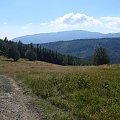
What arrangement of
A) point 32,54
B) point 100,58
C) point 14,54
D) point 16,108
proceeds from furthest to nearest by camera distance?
1. point 32,54
2. point 14,54
3. point 100,58
4. point 16,108

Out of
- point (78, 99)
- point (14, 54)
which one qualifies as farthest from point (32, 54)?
point (78, 99)

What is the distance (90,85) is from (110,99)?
4646 millimetres

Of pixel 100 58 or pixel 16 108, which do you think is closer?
pixel 16 108

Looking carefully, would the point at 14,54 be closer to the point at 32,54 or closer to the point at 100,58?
the point at 32,54

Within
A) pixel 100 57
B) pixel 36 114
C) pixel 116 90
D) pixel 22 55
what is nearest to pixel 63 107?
pixel 36 114

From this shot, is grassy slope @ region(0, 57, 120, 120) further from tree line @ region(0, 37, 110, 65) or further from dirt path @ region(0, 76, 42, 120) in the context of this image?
tree line @ region(0, 37, 110, 65)

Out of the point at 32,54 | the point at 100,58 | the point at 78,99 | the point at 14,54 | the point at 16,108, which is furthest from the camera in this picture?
the point at 32,54

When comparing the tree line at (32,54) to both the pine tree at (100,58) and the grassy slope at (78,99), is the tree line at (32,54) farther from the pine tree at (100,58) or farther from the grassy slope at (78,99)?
the grassy slope at (78,99)

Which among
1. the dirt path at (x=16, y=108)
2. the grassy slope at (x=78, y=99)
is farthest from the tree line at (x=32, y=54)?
the dirt path at (x=16, y=108)

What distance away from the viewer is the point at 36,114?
15242mm

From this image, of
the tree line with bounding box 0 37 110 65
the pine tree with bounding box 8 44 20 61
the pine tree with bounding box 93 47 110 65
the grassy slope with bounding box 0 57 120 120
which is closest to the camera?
the grassy slope with bounding box 0 57 120 120

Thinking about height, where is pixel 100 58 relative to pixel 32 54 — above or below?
above

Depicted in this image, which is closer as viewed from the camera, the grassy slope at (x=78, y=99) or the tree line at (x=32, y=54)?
the grassy slope at (x=78, y=99)

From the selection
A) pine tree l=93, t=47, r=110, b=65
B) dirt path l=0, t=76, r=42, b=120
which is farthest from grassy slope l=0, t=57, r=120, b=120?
pine tree l=93, t=47, r=110, b=65
